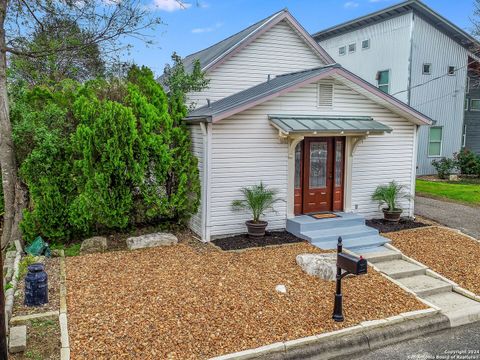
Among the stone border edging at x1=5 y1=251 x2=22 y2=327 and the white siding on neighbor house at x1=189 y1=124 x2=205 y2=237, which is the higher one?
the white siding on neighbor house at x1=189 y1=124 x2=205 y2=237

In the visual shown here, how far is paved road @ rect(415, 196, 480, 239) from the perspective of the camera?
11.2m

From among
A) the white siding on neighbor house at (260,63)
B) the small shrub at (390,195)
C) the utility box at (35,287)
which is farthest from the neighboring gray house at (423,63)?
the utility box at (35,287)

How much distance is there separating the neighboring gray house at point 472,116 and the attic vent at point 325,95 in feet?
54.1

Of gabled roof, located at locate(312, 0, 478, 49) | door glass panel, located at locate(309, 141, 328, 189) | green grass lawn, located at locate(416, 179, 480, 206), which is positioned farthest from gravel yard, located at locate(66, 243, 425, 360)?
gabled roof, located at locate(312, 0, 478, 49)

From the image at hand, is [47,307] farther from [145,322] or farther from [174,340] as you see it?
[174,340]

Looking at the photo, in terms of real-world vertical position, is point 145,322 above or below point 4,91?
below

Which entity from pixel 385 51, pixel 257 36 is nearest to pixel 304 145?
pixel 257 36

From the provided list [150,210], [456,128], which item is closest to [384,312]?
[150,210]

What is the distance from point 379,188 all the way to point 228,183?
440 centimetres

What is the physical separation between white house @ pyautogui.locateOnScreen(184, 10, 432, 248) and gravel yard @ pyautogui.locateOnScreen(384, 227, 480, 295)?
3.50 feet

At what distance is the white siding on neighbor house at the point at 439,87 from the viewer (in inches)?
784

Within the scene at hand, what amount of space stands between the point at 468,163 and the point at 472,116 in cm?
436

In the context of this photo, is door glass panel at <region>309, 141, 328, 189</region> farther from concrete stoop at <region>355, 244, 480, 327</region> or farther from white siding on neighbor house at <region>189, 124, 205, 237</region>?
white siding on neighbor house at <region>189, 124, 205, 237</region>

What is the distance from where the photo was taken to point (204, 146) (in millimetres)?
9117
